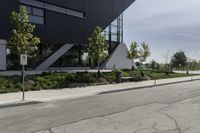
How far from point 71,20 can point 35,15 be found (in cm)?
627

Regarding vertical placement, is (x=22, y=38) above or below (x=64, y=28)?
below

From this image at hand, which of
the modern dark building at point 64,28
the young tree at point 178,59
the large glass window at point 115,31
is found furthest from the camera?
the young tree at point 178,59

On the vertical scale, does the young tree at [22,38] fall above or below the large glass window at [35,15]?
below

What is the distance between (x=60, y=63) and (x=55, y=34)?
152 inches

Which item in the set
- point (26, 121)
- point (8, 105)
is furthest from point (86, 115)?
point (8, 105)

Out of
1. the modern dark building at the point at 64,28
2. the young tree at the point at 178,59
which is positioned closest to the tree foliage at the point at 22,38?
the modern dark building at the point at 64,28

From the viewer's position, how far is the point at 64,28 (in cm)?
4181

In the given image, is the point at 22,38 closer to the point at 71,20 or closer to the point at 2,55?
the point at 2,55

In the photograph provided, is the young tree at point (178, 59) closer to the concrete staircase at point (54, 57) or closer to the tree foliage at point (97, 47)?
the concrete staircase at point (54, 57)

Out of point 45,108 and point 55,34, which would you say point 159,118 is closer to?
point 45,108

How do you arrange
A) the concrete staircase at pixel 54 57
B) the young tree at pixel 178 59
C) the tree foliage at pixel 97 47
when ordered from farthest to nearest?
1. the young tree at pixel 178 59
2. the concrete staircase at pixel 54 57
3. the tree foliage at pixel 97 47

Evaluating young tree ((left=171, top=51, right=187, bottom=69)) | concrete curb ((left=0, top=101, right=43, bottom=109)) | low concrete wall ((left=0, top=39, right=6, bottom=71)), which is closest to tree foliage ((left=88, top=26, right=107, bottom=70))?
low concrete wall ((left=0, top=39, right=6, bottom=71))

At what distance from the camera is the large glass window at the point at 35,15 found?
36.9 m

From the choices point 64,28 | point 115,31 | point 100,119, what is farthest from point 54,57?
point 100,119
